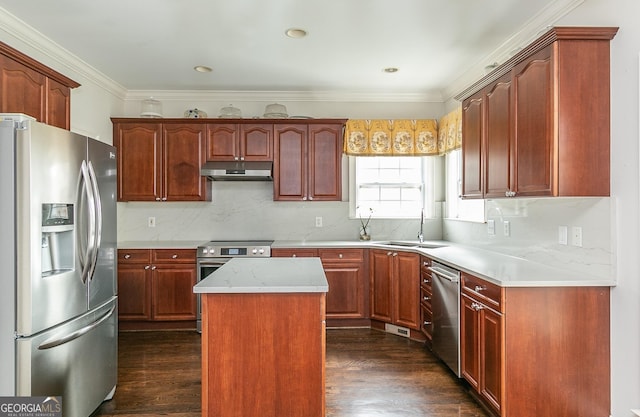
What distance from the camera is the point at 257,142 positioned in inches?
175

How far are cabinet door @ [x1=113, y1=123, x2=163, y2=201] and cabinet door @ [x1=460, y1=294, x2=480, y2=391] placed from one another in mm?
3490

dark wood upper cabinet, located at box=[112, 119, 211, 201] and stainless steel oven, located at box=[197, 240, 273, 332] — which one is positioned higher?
dark wood upper cabinet, located at box=[112, 119, 211, 201]

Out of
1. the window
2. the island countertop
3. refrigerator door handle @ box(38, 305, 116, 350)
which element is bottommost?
refrigerator door handle @ box(38, 305, 116, 350)

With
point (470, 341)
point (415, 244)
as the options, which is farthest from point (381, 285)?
point (470, 341)

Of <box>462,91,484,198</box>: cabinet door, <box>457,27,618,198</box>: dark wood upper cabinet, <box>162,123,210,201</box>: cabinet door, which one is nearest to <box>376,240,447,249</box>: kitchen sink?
<box>462,91,484,198</box>: cabinet door

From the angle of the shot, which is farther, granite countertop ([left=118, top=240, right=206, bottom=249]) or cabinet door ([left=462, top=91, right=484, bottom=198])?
granite countertop ([left=118, top=240, right=206, bottom=249])

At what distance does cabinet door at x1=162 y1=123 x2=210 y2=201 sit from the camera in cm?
441

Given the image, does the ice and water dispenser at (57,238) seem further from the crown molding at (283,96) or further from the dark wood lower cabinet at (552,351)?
the crown molding at (283,96)

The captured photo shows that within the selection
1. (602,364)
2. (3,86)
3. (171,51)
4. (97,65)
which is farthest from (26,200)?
(602,364)

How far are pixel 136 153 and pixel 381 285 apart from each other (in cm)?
307

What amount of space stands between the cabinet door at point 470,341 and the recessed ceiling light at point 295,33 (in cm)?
234

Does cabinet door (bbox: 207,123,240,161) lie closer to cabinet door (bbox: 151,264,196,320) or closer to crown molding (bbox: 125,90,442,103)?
crown molding (bbox: 125,90,442,103)

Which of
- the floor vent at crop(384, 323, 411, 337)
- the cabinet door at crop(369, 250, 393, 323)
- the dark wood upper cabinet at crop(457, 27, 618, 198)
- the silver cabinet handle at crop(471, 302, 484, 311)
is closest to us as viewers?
the dark wood upper cabinet at crop(457, 27, 618, 198)

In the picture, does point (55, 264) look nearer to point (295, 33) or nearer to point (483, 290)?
point (295, 33)
